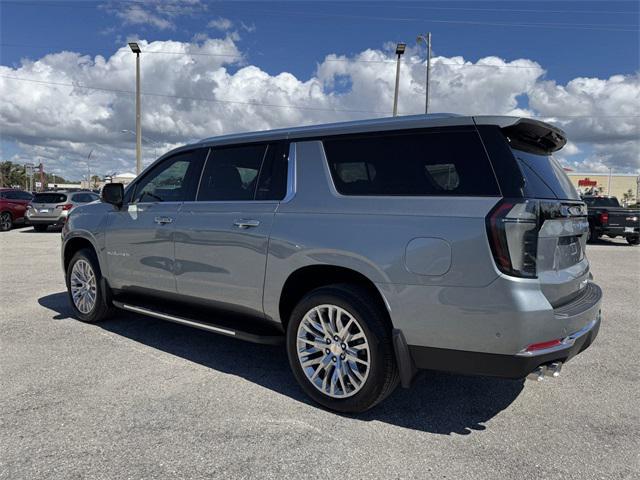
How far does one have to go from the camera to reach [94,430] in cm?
300

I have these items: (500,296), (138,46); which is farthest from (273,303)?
(138,46)

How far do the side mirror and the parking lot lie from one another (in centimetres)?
140

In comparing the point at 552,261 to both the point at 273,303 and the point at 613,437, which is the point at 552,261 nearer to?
the point at 613,437

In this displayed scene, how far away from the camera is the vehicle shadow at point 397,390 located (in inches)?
128

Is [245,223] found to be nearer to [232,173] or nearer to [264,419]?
[232,173]

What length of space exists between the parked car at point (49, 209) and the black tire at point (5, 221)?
1135 millimetres

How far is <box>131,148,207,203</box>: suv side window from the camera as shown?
176 inches

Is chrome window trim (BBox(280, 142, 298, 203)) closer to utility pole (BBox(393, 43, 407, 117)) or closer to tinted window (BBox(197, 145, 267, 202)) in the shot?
tinted window (BBox(197, 145, 267, 202))

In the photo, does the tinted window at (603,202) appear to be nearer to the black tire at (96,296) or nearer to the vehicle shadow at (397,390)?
the vehicle shadow at (397,390)

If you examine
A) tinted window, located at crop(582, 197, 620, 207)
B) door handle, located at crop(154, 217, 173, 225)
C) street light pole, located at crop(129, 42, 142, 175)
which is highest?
street light pole, located at crop(129, 42, 142, 175)

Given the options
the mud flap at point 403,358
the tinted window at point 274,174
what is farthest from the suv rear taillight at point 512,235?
the tinted window at point 274,174

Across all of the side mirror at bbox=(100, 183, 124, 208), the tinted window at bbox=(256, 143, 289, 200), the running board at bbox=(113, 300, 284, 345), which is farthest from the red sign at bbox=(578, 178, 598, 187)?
the running board at bbox=(113, 300, 284, 345)

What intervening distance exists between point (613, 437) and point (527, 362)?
91cm

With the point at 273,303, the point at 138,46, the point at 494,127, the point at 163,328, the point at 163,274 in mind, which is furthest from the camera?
the point at 138,46
